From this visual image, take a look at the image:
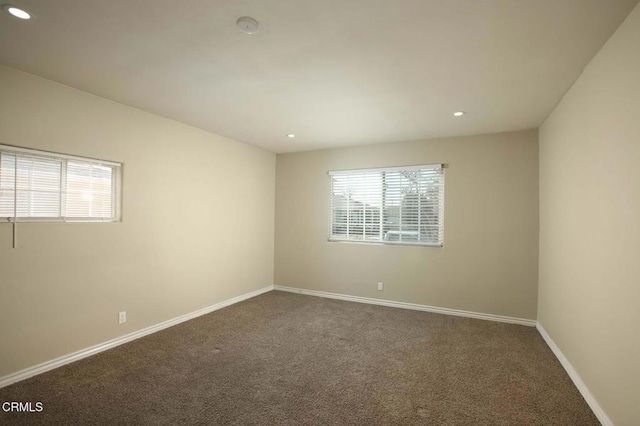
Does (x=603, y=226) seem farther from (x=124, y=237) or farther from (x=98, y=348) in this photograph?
(x=98, y=348)

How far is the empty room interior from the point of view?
185cm

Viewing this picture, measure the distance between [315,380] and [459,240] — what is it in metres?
2.83

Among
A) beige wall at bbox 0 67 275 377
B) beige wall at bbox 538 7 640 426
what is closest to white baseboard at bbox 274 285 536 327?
beige wall at bbox 538 7 640 426

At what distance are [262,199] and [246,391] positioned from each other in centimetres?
342

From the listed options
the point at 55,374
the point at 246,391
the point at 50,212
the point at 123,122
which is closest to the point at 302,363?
the point at 246,391

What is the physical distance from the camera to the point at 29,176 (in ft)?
8.51

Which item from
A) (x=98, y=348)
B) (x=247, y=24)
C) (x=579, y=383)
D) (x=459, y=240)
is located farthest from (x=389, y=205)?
(x=98, y=348)

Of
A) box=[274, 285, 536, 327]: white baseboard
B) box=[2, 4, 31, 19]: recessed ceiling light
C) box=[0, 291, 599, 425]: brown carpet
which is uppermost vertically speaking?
box=[2, 4, 31, 19]: recessed ceiling light

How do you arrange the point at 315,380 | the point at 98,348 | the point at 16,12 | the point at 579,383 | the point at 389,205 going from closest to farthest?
the point at 16,12 < the point at 579,383 < the point at 315,380 < the point at 98,348 < the point at 389,205

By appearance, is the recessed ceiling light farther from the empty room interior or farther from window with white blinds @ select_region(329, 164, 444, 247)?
window with white blinds @ select_region(329, 164, 444, 247)

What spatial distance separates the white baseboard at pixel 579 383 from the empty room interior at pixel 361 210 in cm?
2

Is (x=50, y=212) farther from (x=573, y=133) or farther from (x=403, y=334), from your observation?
(x=573, y=133)

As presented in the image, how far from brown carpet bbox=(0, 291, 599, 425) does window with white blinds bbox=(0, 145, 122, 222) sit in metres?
1.39

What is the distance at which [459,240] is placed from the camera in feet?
13.9
